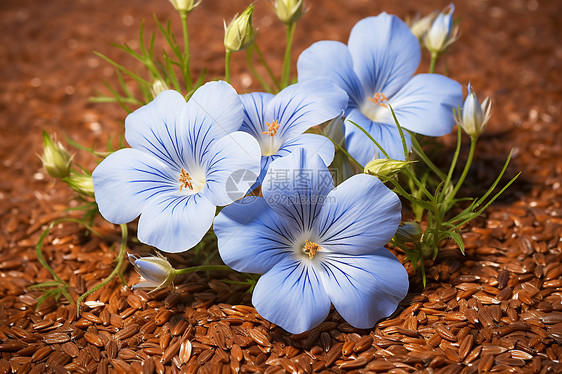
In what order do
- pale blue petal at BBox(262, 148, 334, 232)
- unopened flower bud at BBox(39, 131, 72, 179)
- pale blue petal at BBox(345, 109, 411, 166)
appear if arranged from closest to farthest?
pale blue petal at BBox(262, 148, 334, 232)
pale blue petal at BBox(345, 109, 411, 166)
unopened flower bud at BBox(39, 131, 72, 179)

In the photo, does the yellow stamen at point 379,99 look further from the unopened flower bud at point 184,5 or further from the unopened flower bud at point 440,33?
the unopened flower bud at point 184,5

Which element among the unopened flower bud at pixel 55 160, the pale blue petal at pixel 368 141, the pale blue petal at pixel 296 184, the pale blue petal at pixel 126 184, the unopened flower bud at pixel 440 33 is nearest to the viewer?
the pale blue petal at pixel 296 184

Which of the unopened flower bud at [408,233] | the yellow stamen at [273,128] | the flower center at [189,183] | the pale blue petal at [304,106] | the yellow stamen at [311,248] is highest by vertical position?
the pale blue petal at [304,106]

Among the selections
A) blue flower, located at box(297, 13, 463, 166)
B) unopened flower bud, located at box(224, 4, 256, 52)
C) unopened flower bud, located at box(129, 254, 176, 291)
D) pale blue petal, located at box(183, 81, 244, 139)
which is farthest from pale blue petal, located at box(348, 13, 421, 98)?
unopened flower bud, located at box(129, 254, 176, 291)

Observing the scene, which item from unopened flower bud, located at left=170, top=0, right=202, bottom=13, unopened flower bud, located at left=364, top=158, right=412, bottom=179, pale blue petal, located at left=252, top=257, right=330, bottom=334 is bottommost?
pale blue petal, located at left=252, top=257, right=330, bottom=334

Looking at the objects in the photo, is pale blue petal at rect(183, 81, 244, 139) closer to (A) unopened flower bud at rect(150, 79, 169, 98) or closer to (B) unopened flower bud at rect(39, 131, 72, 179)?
(A) unopened flower bud at rect(150, 79, 169, 98)

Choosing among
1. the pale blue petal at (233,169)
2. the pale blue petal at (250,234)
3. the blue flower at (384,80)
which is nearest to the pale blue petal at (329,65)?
the blue flower at (384,80)

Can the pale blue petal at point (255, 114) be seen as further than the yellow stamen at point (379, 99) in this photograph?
No
